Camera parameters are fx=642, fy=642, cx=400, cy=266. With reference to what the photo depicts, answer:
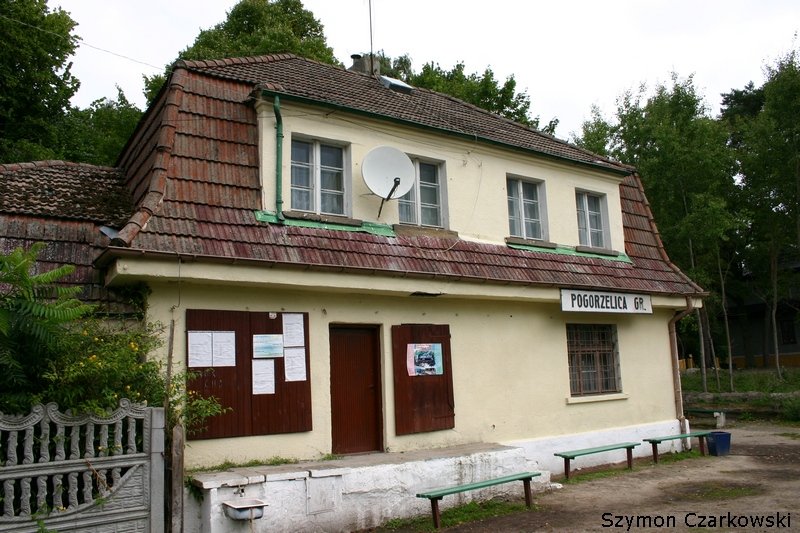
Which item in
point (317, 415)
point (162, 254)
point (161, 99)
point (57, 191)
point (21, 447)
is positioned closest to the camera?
point (21, 447)

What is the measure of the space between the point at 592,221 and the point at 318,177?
6605 mm

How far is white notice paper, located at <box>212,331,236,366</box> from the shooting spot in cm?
812

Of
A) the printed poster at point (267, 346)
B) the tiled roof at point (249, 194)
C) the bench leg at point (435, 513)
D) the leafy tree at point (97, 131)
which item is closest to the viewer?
the bench leg at point (435, 513)

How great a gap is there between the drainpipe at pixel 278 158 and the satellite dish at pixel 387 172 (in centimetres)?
124

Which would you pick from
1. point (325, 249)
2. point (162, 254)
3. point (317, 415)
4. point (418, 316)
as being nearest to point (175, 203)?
point (162, 254)

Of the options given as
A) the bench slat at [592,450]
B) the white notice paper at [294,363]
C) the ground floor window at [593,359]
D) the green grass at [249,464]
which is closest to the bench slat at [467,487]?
the green grass at [249,464]

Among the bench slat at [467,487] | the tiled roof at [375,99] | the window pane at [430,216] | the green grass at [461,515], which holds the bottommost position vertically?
the green grass at [461,515]

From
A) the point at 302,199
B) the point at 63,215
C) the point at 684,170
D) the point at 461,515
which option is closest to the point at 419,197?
the point at 302,199

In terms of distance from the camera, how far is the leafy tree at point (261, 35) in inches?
949

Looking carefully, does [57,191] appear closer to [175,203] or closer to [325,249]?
[175,203]

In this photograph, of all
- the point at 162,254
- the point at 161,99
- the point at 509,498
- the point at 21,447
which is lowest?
the point at 509,498

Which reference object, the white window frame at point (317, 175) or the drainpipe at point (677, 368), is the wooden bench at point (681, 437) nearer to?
the drainpipe at point (677, 368)

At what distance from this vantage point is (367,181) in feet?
31.8

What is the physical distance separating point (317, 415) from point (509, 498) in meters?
2.95
